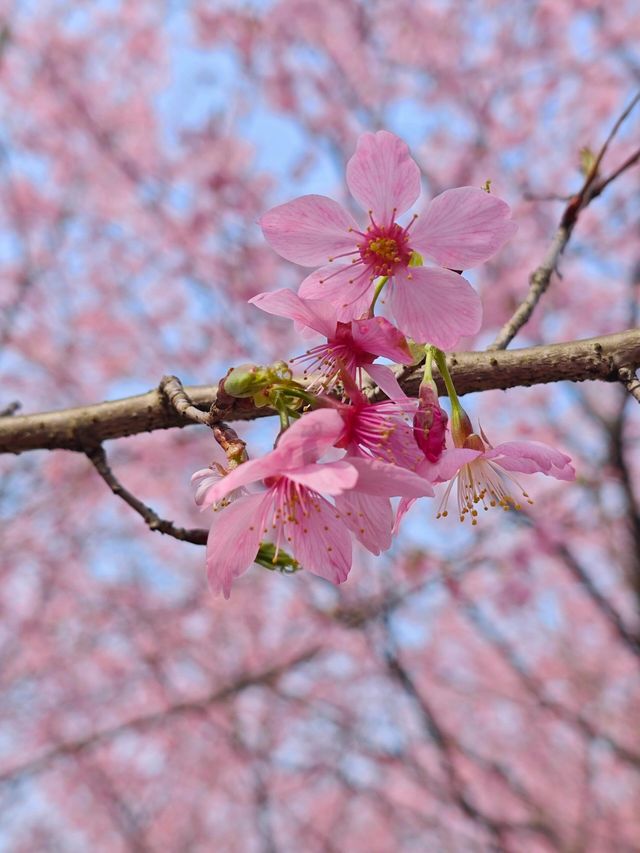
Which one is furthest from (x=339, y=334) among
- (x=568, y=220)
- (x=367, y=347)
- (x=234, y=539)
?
(x=568, y=220)

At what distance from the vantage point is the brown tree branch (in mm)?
1384

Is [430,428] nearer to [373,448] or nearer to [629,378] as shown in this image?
[373,448]

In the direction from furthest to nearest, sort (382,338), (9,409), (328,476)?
(9,409) < (382,338) < (328,476)

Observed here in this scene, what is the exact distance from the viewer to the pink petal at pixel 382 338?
4.05ft

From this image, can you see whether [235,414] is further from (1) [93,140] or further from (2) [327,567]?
(1) [93,140]

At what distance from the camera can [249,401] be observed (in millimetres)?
1231

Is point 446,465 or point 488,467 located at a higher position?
point 488,467

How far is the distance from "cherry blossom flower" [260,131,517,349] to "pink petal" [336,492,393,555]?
0.29 metres

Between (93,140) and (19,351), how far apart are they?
2.71 meters

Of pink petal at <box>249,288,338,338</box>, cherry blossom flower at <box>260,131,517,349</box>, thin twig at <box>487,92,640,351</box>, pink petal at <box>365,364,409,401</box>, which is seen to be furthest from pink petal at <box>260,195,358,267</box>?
thin twig at <box>487,92,640,351</box>

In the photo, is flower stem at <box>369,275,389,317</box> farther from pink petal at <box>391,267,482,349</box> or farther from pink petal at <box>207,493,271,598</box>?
pink petal at <box>207,493,271,598</box>

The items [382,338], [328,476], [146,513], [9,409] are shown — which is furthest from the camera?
[9,409]

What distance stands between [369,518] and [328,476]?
271 millimetres

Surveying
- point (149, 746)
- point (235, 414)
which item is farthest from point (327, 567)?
point (149, 746)
